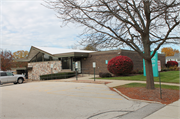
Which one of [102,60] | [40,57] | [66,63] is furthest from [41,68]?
[102,60]

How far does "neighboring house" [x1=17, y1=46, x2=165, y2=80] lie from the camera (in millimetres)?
23578

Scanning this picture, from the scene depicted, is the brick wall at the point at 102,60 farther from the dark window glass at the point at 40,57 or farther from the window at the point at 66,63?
the dark window glass at the point at 40,57

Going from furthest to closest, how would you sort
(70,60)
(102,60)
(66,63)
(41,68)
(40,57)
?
Result: (40,57), (41,68), (66,63), (70,60), (102,60)

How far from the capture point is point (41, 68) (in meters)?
30.7

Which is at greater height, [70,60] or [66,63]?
[70,60]

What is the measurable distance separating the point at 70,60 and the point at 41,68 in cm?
731

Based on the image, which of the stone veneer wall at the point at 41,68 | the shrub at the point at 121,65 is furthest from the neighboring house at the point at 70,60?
the shrub at the point at 121,65

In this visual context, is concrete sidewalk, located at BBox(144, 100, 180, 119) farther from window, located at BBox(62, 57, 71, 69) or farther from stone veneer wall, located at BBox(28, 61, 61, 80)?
stone veneer wall, located at BBox(28, 61, 61, 80)

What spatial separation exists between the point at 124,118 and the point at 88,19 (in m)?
6.47

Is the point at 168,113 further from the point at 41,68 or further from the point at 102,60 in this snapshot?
the point at 41,68

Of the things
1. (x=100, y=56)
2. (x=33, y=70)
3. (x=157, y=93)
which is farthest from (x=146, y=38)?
(x=33, y=70)

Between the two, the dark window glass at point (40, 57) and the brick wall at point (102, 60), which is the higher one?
the dark window glass at point (40, 57)

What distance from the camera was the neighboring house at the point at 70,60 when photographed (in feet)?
77.4

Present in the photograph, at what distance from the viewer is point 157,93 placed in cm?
870
